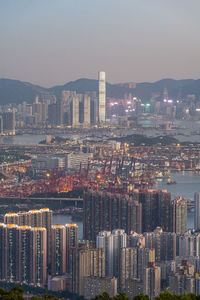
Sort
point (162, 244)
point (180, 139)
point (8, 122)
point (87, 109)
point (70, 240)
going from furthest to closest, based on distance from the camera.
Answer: point (87, 109)
point (8, 122)
point (180, 139)
point (162, 244)
point (70, 240)

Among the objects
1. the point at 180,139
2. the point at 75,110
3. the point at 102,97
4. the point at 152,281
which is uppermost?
the point at 102,97

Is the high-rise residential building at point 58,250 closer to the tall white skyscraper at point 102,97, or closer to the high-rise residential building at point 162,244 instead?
the high-rise residential building at point 162,244

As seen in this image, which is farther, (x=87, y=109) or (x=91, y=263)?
(x=87, y=109)

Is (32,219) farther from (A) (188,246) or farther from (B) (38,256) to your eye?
(A) (188,246)

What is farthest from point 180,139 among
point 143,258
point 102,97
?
point 143,258

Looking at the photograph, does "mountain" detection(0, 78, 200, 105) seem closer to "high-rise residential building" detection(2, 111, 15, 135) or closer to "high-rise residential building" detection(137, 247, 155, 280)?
"high-rise residential building" detection(2, 111, 15, 135)

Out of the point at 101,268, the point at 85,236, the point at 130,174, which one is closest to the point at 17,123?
the point at 130,174

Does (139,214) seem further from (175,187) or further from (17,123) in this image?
(17,123)
